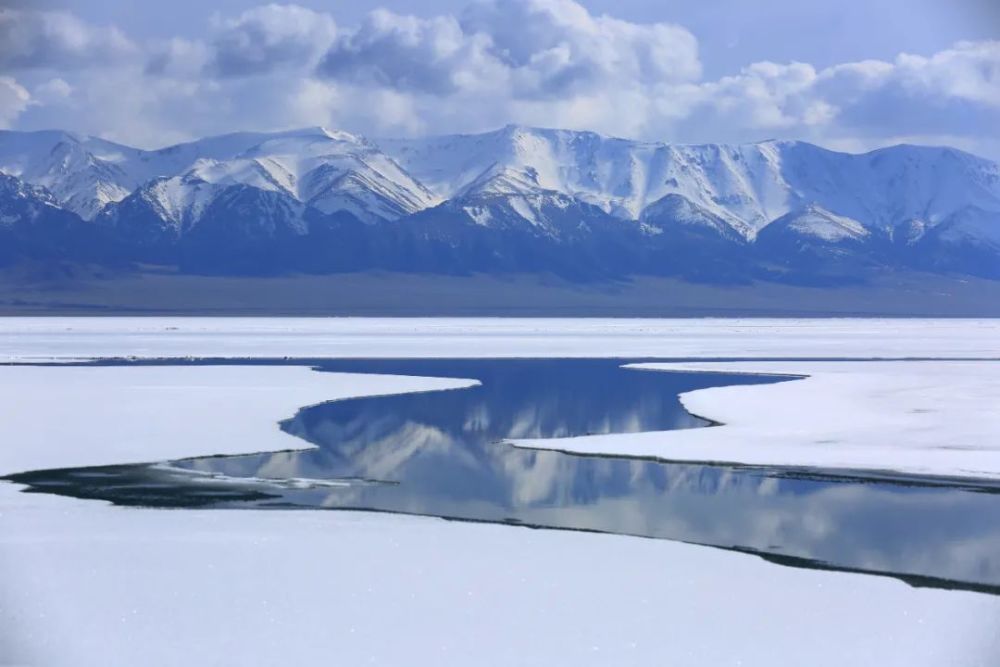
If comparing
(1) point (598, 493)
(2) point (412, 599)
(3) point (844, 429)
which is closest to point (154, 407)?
(1) point (598, 493)

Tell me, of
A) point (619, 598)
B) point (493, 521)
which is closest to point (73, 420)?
point (493, 521)

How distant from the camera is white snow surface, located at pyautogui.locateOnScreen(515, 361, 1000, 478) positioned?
19719mm

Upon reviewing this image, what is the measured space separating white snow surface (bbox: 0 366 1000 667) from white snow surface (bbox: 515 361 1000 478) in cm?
679

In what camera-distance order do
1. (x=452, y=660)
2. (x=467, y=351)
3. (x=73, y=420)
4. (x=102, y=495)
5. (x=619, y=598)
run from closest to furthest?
1. (x=452, y=660)
2. (x=619, y=598)
3. (x=102, y=495)
4. (x=73, y=420)
5. (x=467, y=351)

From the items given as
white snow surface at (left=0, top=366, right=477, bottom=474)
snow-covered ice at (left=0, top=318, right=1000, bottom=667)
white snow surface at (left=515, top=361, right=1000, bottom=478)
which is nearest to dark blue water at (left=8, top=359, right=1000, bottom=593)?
snow-covered ice at (left=0, top=318, right=1000, bottom=667)

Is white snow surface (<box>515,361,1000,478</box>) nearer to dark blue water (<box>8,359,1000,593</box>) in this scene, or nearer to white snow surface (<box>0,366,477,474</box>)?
dark blue water (<box>8,359,1000,593</box>)

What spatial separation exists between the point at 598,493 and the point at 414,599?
6229 mm

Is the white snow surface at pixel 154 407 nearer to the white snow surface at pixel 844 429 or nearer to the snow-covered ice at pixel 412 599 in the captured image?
the snow-covered ice at pixel 412 599

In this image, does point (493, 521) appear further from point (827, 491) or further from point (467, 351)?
point (467, 351)

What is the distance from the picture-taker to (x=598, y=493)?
671 inches

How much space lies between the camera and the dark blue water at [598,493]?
13867mm

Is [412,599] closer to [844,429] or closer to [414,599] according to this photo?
[414,599]

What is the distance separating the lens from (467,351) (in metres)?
55.9

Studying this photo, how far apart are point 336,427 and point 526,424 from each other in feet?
12.0
